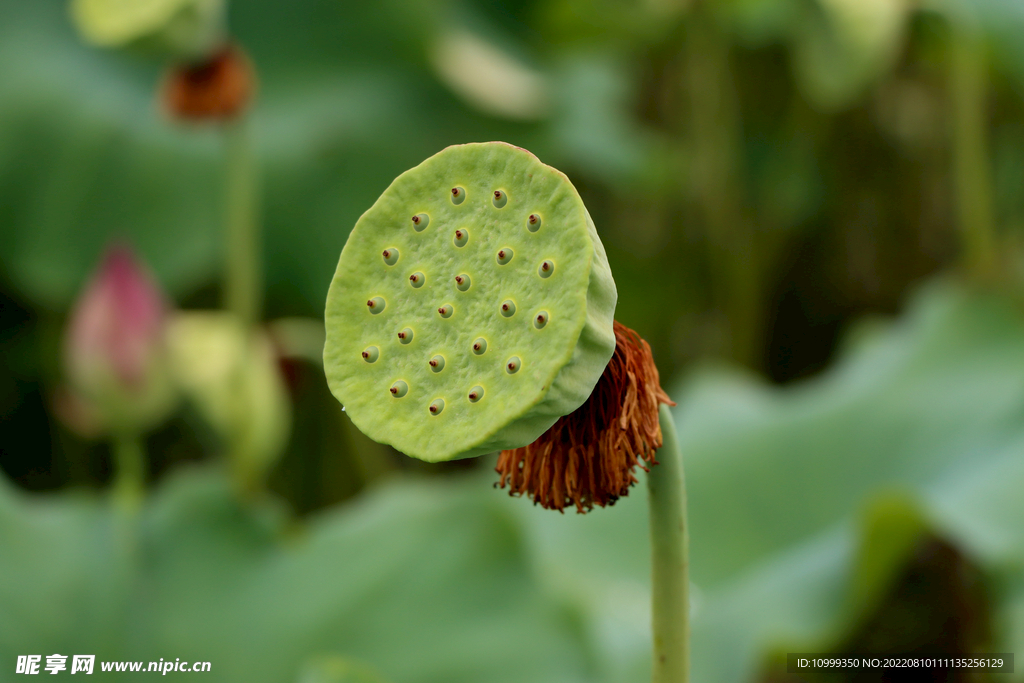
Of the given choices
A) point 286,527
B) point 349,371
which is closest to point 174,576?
point 286,527

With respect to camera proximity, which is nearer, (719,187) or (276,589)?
(276,589)

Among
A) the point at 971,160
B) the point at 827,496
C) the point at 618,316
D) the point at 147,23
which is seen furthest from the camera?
the point at 618,316

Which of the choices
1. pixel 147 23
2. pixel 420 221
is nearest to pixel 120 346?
pixel 147 23

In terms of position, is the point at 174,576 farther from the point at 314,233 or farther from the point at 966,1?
the point at 966,1

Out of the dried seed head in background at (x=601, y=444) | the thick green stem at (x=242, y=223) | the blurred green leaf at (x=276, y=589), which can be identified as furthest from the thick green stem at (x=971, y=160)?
the dried seed head in background at (x=601, y=444)

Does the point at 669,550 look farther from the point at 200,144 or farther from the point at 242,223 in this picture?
the point at 200,144

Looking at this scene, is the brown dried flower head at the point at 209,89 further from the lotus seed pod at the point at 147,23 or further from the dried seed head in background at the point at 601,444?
the dried seed head in background at the point at 601,444
